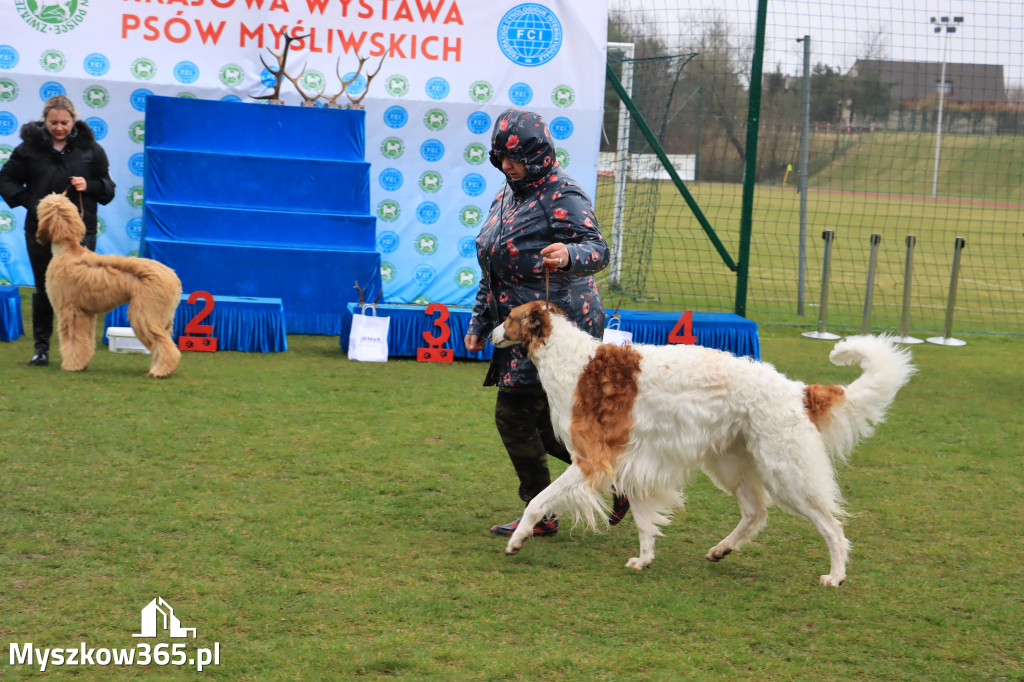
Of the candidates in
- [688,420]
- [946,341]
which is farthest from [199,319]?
[946,341]

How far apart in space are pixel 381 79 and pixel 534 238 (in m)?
7.50

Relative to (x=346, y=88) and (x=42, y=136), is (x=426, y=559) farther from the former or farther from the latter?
(x=346, y=88)

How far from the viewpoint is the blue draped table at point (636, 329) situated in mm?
8492

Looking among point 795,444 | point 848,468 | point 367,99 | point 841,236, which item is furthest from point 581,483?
point 841,236

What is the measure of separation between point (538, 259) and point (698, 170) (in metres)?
8.92

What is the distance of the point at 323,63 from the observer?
35.9ft

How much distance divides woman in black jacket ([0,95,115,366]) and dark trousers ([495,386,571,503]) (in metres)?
4.60

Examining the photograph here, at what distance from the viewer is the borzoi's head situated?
13.3ft

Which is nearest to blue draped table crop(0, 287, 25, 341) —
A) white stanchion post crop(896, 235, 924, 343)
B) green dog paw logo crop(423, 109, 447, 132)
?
green dog paw logo crop(423, 109, 447, 132)

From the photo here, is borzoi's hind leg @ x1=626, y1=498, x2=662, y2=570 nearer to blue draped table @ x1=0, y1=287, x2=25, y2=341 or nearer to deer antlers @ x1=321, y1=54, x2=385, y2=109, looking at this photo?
blue draped table @ x1=0, y1=287, x2=25, y2=341

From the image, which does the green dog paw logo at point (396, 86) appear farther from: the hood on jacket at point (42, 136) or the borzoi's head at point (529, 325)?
the borzoi's head at point (529, 325)

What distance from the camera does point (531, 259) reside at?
13.7 ft

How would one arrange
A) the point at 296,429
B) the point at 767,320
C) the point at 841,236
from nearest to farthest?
the point at 296,429 → the point at 767,320 → the point at 841,236

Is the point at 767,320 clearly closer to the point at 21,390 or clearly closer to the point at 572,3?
the point at 572,3
